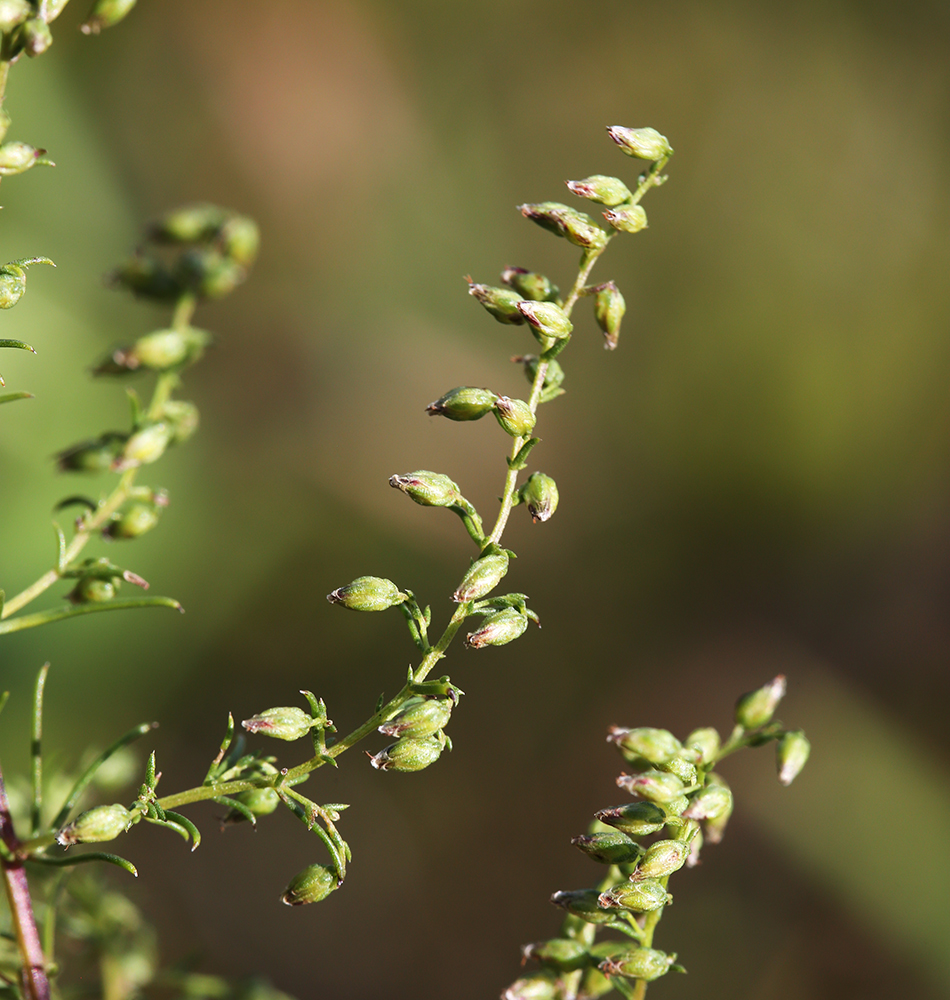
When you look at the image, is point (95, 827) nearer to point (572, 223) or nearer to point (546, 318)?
point (546, 318)

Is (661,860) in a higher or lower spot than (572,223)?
lower

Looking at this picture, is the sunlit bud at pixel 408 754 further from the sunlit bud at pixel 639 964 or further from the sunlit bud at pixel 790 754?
the sunlit bud at pixel 790 754

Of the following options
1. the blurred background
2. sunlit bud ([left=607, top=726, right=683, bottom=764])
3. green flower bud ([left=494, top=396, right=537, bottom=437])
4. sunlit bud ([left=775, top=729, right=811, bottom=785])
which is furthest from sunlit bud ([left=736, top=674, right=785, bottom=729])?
the blurred background

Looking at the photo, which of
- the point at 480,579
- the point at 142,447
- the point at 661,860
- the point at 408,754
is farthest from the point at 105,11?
the point at 661,860

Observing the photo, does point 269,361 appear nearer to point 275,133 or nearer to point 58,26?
point 275,133

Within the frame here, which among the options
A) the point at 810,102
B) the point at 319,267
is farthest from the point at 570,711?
the point at 810,102

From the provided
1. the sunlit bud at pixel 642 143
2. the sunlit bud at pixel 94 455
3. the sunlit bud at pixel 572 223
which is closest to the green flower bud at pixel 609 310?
the sunlit bud at pixel 572 223
